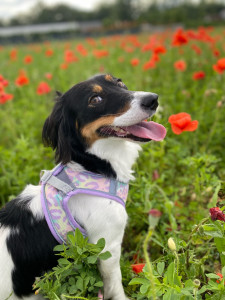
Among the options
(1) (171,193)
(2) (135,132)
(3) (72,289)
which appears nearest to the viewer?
(3) (72,289)

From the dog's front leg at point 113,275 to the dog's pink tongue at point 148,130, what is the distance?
725 millimetres

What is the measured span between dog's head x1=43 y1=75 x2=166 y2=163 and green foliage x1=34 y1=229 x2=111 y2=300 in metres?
0.55

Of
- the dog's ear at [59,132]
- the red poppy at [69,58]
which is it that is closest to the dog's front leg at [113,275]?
the dog's ear at [59,132]

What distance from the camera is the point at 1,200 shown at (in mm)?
2959

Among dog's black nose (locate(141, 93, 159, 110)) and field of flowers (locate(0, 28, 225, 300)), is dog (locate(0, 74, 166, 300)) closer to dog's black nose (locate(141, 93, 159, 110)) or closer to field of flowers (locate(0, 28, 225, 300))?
dog's black nose (locate(141, 93, 159, 110))

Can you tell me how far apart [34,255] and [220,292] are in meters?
1.05

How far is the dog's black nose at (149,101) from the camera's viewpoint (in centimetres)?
166

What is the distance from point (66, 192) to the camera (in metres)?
1.72

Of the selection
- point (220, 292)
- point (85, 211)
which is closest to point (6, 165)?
point (85, 211)

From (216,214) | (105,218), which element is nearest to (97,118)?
(105,218)

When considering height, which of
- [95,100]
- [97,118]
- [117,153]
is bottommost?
[117,153]

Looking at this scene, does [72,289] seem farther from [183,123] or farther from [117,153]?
[183,123]

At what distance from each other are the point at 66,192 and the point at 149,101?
0.75 m

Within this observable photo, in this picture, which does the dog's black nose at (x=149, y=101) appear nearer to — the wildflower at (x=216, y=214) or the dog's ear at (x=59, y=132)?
the dog's ear at (x=59, y=132)
